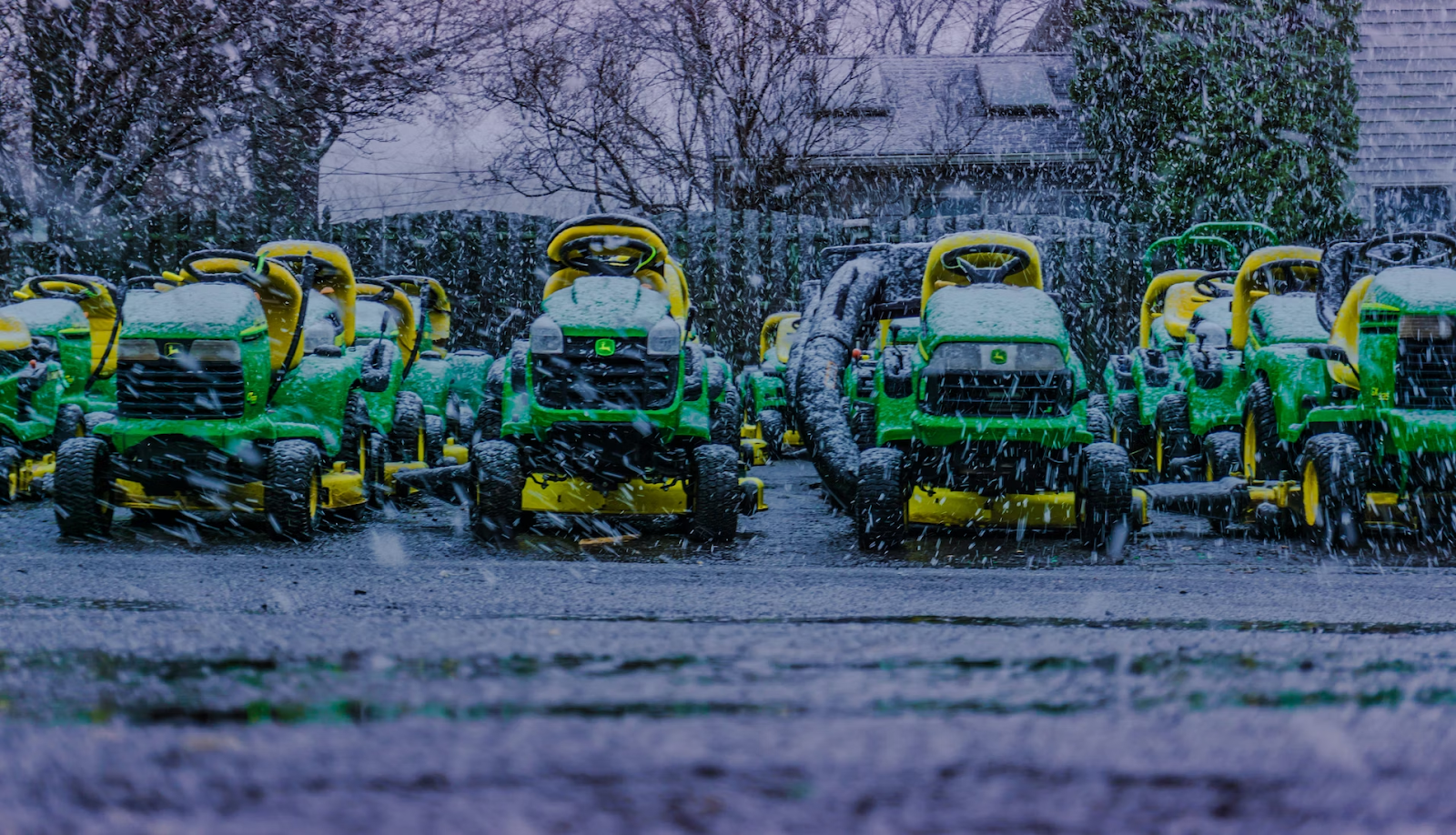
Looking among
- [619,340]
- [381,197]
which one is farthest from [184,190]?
[619,340]

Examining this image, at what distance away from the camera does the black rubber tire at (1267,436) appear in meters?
7.80

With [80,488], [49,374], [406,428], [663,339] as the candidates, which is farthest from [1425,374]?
Answer: [49,374]

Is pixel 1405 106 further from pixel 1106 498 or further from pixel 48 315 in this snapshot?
pixel 48 315

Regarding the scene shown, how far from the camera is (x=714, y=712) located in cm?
190

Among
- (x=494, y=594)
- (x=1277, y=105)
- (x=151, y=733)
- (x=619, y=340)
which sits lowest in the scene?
(x=494, y=594)

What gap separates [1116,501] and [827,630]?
3825 mm

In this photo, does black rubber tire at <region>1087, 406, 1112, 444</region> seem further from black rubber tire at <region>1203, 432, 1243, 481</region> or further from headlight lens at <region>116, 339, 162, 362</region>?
headlight lens at <region>116, 339, 162, 362</region>

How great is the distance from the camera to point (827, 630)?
312cm

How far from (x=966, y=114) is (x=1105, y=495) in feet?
54.0

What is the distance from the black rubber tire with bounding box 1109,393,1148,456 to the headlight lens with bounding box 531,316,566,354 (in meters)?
4.96

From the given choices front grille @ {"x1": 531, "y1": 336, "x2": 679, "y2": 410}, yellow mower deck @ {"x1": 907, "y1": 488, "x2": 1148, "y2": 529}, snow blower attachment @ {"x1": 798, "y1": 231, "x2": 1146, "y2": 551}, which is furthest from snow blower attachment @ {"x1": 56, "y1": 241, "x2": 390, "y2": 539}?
yellow mower deck @ {"x1": 907, "y1": 488, "x2": 1148, "y2": 529}

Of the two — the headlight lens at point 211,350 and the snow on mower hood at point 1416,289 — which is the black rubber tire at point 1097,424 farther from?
the headlight lens at point 211,350

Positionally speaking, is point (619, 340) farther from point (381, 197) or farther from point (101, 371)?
point (381, 197)

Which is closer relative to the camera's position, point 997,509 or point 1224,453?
point 997,509
